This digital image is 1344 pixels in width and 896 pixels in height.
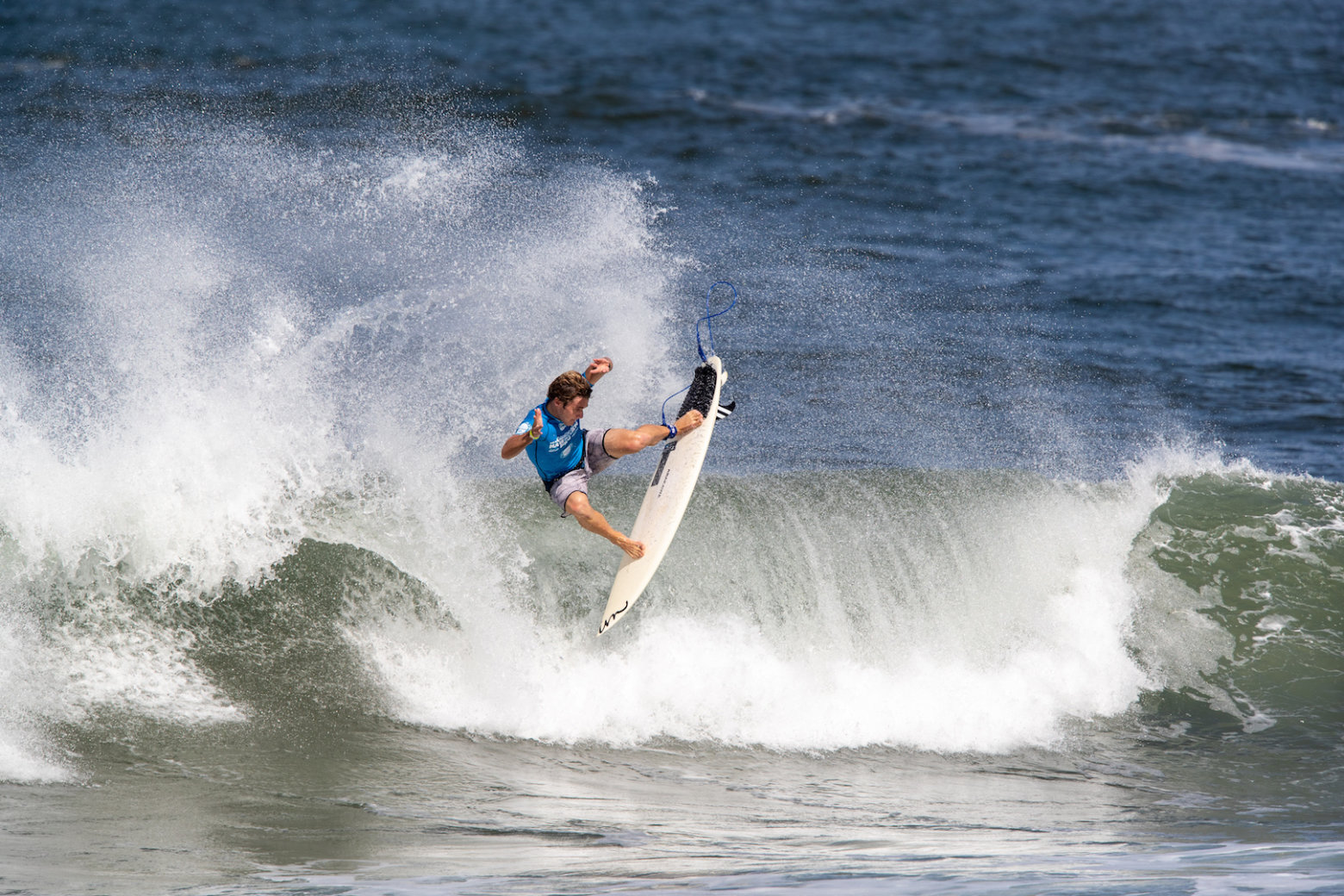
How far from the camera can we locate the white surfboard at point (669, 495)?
7.97 m

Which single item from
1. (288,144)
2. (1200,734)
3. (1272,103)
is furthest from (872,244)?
(1272,103)

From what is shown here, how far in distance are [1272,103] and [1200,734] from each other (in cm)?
2919

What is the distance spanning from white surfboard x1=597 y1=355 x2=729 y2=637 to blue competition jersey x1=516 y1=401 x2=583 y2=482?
819 mm

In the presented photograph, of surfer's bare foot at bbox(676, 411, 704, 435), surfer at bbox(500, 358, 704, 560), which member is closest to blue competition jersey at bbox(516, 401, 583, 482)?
surfer at bbox(500, 358, 704, 560)

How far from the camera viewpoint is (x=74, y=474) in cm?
821

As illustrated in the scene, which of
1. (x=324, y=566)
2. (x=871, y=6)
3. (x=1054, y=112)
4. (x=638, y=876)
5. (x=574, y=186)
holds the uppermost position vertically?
(x=871, y=6)

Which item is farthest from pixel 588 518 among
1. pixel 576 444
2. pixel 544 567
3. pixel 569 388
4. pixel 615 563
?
pixel 615 563

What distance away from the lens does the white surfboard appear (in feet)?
26.1

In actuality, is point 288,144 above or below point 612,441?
above

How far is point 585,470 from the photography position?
7.54 m

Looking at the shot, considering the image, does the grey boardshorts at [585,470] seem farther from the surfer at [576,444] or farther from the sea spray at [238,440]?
the sea spray at [238,440]

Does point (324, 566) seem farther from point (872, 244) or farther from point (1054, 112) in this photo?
point (1054, 112)

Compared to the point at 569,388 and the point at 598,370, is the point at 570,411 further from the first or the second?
the point at 598,370

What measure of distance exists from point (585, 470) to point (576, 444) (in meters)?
0.22
